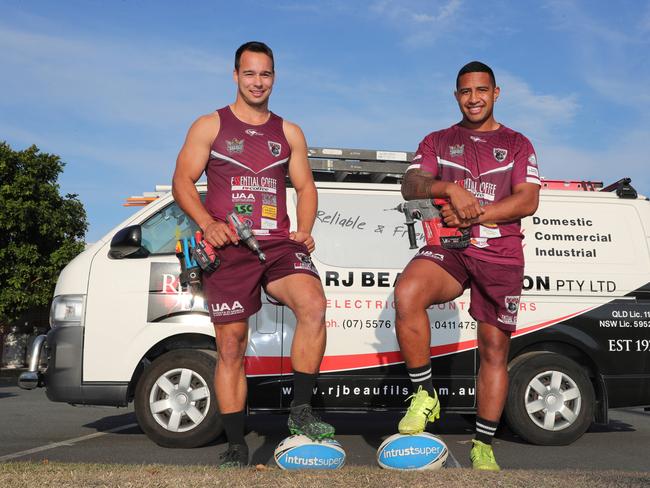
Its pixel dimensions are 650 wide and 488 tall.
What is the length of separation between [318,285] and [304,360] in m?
0.39

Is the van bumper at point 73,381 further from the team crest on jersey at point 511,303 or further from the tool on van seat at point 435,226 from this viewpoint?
the team crest on jersey at point 511,303

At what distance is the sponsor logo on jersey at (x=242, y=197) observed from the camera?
12.9 feet

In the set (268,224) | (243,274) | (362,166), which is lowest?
(243,274)

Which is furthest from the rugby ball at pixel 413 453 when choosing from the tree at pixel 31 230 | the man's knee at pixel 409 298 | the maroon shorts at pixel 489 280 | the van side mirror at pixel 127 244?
the tree at pixel 31 230

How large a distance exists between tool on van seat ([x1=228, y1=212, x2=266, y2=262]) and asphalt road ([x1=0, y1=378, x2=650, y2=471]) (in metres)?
1.76

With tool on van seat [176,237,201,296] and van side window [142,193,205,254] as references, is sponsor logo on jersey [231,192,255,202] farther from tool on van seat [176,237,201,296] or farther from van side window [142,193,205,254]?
van side window [142,193,205,254]

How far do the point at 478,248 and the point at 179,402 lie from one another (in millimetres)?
3020

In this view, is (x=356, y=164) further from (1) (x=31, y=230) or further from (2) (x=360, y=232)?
(1) (x=31, y=230)

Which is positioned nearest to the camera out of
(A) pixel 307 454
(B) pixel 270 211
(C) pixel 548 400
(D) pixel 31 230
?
(A) pixel 307 454

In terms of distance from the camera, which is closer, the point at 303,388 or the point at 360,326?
the point at 303,388

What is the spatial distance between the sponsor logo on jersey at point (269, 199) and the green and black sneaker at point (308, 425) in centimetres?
108

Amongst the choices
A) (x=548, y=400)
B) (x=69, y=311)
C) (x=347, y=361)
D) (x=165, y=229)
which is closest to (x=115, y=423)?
(x=69, y=311)

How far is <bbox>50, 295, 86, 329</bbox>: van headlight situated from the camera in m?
6.05

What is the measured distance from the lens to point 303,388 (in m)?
3.77
